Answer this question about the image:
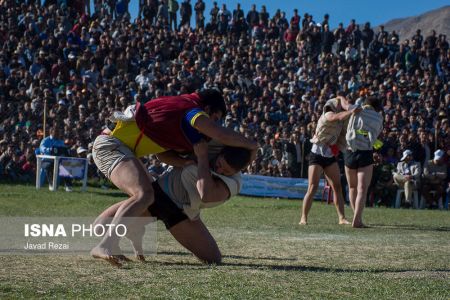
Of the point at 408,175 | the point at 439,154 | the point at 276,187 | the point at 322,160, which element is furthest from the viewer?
the point at 439,154

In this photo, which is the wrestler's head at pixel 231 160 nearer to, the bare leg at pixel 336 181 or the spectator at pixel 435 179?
the bare leg at pixel 336 181

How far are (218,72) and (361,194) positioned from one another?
17.0m

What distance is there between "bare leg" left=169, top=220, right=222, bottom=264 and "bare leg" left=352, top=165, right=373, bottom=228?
5014 mm

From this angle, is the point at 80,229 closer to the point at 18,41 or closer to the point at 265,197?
the point at 265,197

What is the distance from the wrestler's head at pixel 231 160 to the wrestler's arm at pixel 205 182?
4.4 inches

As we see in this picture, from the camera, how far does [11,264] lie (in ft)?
21.1

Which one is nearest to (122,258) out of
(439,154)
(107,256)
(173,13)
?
(107,256)

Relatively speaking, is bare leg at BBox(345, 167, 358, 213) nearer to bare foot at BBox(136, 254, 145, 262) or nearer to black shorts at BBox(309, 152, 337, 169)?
black shorts at BBox(309, 152, 337, 169)

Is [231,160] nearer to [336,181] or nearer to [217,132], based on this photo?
[217,132]

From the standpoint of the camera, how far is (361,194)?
468 inches

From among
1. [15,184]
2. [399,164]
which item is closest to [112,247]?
[15,184]

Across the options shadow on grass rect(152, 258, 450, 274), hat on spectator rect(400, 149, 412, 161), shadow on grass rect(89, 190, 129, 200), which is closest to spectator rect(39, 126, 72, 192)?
shadow on grass rect(89, 190, 129, 200)

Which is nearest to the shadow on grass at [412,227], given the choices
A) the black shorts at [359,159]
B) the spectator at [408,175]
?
the black shorts at [359,159]

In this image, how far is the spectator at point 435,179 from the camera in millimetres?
21406
